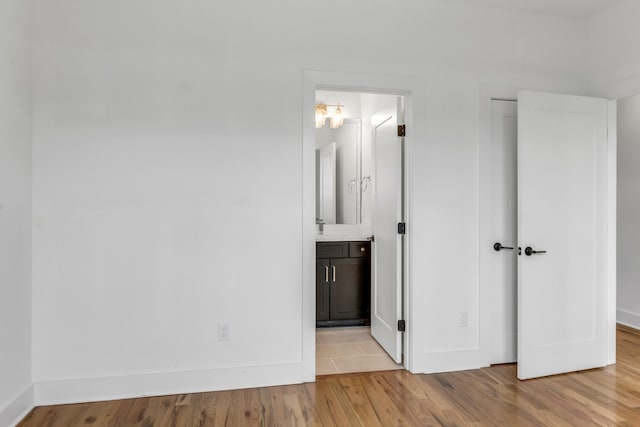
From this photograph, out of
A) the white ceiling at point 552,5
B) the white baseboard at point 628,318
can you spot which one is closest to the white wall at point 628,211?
the white baseboard at point 628,318

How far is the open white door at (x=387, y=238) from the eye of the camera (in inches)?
117

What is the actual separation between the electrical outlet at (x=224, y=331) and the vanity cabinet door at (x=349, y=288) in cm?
156

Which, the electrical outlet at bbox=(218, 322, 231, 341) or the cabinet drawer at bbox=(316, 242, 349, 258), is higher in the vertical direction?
the cabinet drawer at bbox=(316, 242, 349, 258)

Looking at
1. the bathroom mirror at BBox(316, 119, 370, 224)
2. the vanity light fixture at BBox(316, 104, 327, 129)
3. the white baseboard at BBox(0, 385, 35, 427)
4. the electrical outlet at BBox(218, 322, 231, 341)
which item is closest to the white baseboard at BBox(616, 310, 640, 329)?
the bathroom mirror at BBox(316, 119, 370, 224)

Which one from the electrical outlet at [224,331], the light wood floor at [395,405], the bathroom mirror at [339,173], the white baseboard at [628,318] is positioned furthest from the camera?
the bathroom mirror at [339,173]

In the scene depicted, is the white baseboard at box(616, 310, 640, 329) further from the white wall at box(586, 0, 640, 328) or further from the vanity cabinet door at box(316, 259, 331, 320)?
the vanity cabinet door at box(316, 259, 331, 320)

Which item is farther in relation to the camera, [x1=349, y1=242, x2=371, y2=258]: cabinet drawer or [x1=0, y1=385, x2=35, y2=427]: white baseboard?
[x1=349, y1=242, x2=371, y2=258]: cabinet drawer

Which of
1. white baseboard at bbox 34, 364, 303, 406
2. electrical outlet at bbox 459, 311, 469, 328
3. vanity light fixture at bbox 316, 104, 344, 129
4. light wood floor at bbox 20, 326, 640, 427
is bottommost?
light wood floor at bbox 20, 326, 640, 427

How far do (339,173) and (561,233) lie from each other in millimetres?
2241

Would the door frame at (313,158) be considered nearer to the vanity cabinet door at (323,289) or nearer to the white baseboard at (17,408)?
the vanity cabinet door at (323,289)

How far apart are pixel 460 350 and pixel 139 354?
2.26 metres

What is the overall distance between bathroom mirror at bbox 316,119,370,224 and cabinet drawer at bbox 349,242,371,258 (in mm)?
309

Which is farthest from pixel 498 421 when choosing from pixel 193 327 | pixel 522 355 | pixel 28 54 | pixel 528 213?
pixel 28 54

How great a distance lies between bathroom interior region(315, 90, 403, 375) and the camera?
350 cm
